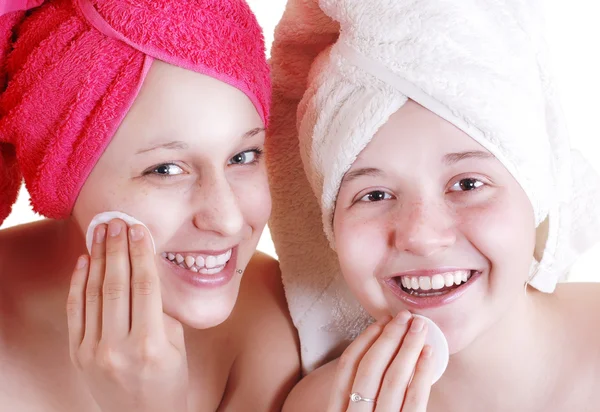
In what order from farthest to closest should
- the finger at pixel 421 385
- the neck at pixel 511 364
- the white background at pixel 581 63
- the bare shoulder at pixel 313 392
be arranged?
the white background at pixel 581 63 → the bare shoulder at pixel 313 392 → the neck at pixel 511 364 → the finger at pixel 421 385

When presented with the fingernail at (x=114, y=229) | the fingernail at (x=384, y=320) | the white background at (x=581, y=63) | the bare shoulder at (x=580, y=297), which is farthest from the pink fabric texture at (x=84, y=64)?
the white background at (x=581, y=63)

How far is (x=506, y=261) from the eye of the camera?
1343 mm

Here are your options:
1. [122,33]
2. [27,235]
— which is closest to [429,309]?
[122,33]

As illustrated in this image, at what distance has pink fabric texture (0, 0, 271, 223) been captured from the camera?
1312 millimetres

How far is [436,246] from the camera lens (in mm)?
1320

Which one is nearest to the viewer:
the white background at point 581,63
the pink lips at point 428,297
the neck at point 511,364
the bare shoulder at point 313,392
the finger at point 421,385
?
the finger at point 421,385

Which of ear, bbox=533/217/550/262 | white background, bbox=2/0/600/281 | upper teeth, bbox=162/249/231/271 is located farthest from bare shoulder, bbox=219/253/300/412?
white background, bbox=2/0/600/281

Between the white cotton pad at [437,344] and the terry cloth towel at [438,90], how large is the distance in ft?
0.92

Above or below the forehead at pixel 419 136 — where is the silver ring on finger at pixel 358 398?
below

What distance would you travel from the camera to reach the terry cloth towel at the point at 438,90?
1.32m

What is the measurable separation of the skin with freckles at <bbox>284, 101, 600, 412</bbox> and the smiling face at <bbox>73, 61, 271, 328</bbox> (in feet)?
0.67

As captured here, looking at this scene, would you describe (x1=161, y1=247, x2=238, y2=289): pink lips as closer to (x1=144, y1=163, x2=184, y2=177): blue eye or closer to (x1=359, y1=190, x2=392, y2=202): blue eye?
(x1=144, y1=163, x2=184, y2=177): blue eye

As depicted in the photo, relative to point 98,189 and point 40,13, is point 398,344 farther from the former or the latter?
point 40,13

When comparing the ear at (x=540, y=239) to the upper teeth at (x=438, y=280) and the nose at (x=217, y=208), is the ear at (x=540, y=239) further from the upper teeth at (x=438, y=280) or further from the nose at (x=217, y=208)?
the nose at (x=217, y=208)
